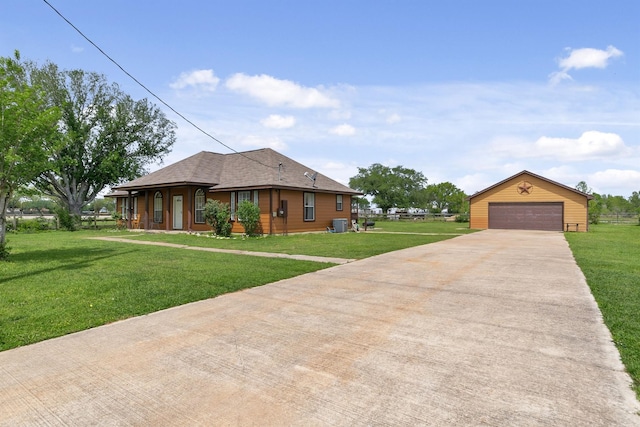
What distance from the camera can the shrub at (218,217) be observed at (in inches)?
701

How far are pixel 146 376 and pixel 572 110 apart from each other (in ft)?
65.2

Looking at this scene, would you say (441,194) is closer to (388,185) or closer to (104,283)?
(388,185)

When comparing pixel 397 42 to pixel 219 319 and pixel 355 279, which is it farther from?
pixel 219 319

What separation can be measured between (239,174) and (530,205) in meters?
22.1

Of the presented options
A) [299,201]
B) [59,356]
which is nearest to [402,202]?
[299,201]

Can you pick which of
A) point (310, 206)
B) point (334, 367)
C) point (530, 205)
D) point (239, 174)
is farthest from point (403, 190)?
point (334, 367)

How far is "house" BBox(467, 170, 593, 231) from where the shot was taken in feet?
83.7

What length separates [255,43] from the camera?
536 inches

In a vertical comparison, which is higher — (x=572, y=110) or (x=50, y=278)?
(x=572, y=110)

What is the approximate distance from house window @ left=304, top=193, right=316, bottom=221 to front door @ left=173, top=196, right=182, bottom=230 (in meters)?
8.01

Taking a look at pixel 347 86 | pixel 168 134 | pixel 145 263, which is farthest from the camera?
pixel 168 134

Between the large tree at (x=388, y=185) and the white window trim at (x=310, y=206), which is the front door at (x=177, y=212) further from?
the large tree at (x=388, y=185)

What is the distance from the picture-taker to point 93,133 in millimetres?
32781

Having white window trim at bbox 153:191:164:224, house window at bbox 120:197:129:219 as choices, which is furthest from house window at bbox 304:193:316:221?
house window at bbox 120:197:129:219
